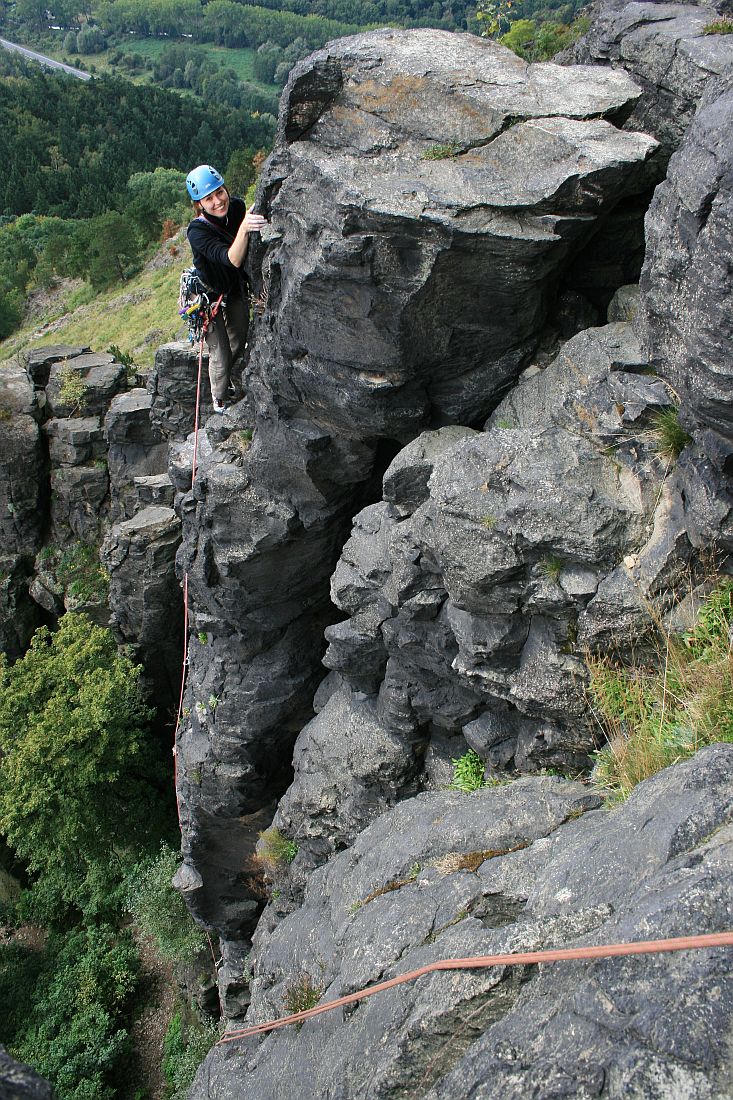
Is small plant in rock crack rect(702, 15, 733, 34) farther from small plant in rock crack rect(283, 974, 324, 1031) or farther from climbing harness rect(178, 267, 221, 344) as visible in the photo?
small plant in rock crack rect(283, 974, 324, 1031)

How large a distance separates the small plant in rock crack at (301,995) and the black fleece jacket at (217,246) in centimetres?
1056

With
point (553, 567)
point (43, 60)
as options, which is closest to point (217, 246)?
point (553, 567)

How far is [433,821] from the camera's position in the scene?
8672 mm

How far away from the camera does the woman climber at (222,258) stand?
1191 cm

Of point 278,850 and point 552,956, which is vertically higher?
point 552,956

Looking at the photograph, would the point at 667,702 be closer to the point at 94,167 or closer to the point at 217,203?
the point at 217,203

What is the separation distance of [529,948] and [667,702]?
10.6ft

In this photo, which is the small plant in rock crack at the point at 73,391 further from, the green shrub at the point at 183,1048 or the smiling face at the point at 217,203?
the green shrub at the point at 183,1048

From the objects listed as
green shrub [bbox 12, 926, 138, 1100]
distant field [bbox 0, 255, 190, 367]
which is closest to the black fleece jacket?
green shrub [bbox 12, 926, 138, 1100]

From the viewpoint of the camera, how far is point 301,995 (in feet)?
29.2

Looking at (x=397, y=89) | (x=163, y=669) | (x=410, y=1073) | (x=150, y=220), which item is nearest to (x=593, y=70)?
(x=397, y=89)

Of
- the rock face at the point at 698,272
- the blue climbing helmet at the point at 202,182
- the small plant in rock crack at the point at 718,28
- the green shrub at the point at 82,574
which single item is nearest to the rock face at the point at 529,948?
the rock face at the point at 698,272

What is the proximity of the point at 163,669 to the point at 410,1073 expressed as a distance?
21002mm

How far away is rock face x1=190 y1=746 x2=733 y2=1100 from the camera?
14.3 ft
